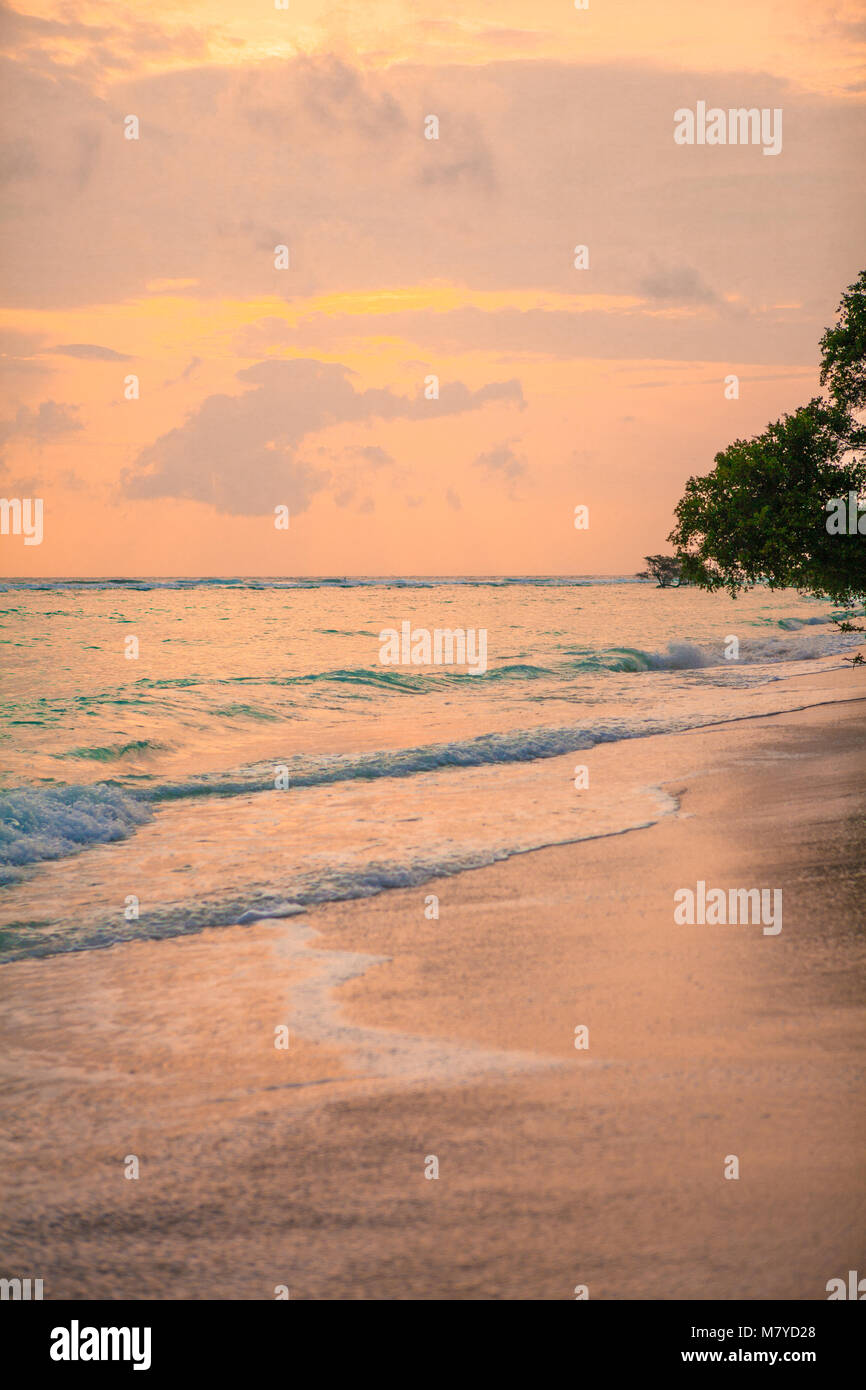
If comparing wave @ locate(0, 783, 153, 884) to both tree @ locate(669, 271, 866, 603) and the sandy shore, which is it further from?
tree @ locate(669, 271, 866, 603)

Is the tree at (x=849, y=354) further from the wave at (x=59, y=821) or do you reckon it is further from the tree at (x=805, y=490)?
the wave at (x=59, y=821)

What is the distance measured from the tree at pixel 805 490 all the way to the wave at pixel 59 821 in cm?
1245

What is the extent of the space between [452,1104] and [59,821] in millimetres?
8461

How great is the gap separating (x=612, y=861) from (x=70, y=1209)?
6155 mm

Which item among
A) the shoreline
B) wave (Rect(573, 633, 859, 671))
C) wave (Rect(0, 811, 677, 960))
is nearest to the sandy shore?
the shoreline

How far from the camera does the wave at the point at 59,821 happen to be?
419 inches

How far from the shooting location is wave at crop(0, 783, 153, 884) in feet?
34.9

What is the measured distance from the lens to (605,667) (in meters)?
34.4

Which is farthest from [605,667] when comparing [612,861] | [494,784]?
[612,861]

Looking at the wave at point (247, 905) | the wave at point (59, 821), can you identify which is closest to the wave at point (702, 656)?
the wave at point (59, 821)

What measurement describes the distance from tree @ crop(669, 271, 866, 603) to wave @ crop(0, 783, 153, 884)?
1245 centimetres

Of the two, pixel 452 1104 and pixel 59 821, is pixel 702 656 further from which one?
pixel 452 1104

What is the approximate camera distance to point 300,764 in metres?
16.0
